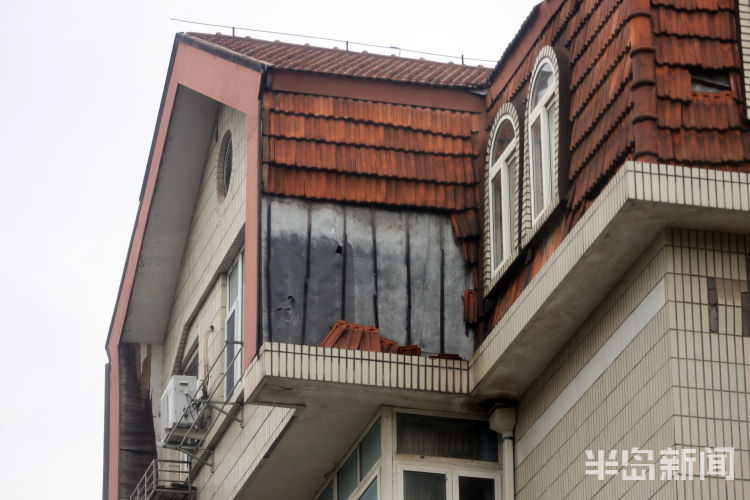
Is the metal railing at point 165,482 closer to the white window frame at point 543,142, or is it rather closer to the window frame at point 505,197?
the window frame at point 505,197

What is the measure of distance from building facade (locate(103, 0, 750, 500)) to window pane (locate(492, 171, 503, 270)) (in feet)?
0.08

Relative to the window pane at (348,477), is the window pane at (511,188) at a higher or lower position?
higher

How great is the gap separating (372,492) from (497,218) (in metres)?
3.26

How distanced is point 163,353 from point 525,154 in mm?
9545

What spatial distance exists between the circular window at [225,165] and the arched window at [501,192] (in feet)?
15.1

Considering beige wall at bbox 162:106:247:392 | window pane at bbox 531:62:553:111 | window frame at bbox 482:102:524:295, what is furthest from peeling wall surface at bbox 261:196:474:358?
beige wall at bbox 162:106:247:392

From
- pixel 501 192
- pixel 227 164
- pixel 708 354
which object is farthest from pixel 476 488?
pixel 227 164

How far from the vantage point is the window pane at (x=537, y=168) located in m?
15.4

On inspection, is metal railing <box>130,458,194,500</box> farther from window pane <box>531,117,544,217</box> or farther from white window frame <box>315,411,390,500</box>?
window pane <box>531,117,544,217</box>

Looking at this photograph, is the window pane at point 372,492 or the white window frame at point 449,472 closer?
the white window frame at point 449,472

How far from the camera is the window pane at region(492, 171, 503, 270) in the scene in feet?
54.1

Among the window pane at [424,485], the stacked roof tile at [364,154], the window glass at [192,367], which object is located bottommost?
the window pane at [424,485]

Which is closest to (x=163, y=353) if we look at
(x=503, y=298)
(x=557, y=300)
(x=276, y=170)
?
(x=276, y=170)

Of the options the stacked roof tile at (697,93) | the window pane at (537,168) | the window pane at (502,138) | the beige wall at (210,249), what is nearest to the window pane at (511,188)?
the window pane at (502,138)
